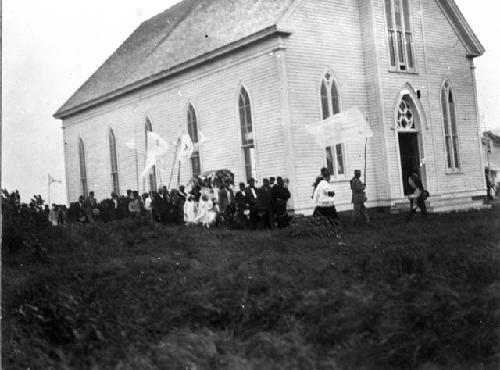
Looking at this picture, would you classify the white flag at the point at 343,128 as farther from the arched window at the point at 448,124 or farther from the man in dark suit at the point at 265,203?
the arched window at the point at 448,124

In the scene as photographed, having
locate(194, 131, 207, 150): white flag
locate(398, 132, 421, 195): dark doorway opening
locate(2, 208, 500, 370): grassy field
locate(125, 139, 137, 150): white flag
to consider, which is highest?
locate(125, 139, 137, 150): white flag

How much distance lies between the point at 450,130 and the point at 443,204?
143 inches

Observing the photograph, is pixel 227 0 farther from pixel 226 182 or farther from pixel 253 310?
pixel 253 310

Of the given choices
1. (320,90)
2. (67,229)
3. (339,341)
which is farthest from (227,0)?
(339,341)

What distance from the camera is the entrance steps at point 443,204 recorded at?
22047 mm

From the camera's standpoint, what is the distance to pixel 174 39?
2722cm

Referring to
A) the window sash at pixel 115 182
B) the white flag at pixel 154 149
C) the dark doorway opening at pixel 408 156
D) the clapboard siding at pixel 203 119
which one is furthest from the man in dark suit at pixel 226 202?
the window sash at pixel 115 182

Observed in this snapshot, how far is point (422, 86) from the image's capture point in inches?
943

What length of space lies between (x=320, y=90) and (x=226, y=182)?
13.9 feet

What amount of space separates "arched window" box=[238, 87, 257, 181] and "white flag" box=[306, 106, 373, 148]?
2.90 metres

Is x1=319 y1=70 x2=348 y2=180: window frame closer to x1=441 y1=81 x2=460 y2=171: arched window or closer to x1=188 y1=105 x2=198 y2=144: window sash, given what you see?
x1=441 y1=81 x2=460 y2=171: arched window

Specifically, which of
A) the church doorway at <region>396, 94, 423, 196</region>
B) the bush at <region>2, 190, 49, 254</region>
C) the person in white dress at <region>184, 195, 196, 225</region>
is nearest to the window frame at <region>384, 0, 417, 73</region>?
the church doorway at <region>396, 94, 423, 196</region>

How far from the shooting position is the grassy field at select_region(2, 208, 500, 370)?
7332 millimetres

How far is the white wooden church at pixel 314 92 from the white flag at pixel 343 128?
3.75ft
